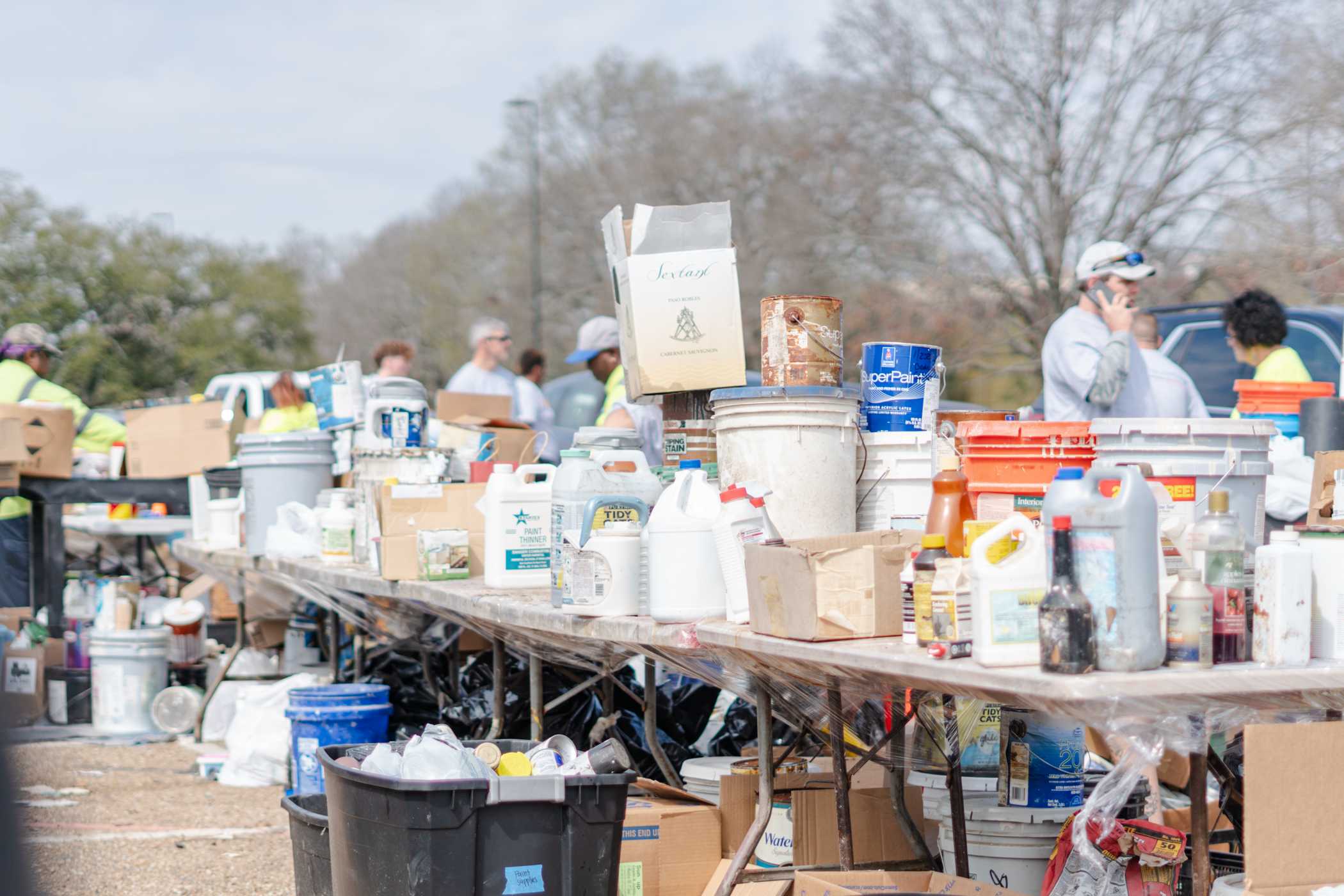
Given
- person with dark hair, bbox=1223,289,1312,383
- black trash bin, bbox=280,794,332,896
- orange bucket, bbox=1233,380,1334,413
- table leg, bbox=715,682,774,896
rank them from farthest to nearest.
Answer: person with dark hair, bbox=1223,289,1312,383 → orange bucket, bbox=1233,380,1334,413 → black trash bin, bbox=280,794,332,896 → table leg, bbox=715,682,774,896

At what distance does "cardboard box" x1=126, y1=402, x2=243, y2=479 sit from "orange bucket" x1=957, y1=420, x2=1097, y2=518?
21.9 feet

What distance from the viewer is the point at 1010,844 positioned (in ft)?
11.8

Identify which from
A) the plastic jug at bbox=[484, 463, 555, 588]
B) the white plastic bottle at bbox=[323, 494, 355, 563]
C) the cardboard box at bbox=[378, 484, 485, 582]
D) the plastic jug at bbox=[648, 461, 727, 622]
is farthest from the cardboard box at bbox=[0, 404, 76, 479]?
the plastic jug at bbox=[648, 461, 727, 622]

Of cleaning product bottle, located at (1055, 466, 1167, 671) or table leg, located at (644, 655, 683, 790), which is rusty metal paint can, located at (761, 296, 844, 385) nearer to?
table leg, located at (644, 655, 683, 790)

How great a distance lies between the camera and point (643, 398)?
4.31 metres

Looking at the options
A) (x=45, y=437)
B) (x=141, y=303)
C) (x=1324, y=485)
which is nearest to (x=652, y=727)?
(x=1324, y=485)

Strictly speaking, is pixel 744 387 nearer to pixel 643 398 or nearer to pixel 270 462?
pixel 643 398

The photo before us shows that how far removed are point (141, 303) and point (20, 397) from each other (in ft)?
99.3

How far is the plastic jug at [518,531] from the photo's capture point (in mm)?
4527

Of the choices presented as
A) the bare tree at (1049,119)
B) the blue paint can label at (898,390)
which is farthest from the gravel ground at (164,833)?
the bare tree at (1049,119)

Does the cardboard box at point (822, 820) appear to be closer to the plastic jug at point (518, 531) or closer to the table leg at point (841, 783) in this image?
the table leg at point (841, 783)

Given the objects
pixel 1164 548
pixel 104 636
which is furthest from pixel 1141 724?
pixel 104 636

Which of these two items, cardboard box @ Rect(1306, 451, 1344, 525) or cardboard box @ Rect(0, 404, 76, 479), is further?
cardboard box @ Rect(0, 404, 76, 479)

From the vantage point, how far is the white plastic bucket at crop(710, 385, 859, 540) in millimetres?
3633
